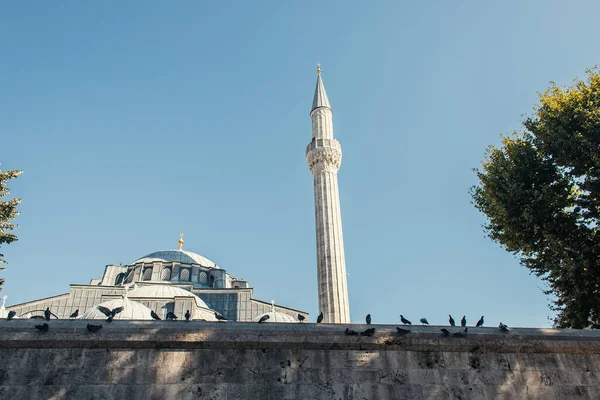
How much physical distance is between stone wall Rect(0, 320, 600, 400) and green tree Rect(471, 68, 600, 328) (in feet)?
20.2

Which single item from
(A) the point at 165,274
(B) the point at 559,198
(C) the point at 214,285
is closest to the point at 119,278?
(A) the point at 165,274

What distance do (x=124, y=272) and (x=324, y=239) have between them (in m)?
21.1

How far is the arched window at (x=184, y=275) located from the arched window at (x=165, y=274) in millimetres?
859

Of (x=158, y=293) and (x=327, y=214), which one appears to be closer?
(x=327, y=214)

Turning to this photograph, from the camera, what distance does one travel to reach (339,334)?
659 cm

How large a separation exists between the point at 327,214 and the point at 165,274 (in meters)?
18.0

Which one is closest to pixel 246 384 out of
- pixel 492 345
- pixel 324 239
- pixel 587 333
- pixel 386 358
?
pixel 386 358

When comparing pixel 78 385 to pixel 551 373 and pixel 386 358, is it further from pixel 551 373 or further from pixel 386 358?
pixel 551 373

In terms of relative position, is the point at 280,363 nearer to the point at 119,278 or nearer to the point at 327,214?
the point at 327,214

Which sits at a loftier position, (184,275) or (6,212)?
(184,275)

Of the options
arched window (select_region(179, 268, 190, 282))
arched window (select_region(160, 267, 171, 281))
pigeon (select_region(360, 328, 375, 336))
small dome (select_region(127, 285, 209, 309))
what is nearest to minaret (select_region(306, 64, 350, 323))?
small dome (select_region(127, 285, 209, 309))

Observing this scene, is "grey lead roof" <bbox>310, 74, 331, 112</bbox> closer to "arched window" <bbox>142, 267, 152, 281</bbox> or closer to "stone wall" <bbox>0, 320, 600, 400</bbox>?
"arched window" <bbox>142, 267, 152, 281</bbox>

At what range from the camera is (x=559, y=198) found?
13.0 metres

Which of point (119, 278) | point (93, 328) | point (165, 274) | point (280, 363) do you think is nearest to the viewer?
point (93, 328)
